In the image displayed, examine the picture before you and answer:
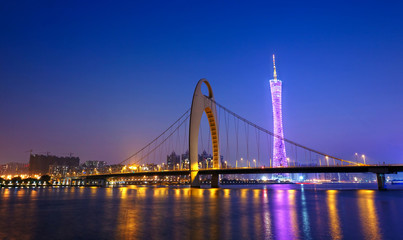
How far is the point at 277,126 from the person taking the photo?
137 meters

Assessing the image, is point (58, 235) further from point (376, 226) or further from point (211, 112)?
point (211, 112)

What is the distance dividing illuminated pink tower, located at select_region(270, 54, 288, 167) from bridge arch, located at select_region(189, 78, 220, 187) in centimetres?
5711

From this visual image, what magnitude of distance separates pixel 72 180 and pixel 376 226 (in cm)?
13616

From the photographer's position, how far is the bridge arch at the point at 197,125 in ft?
223

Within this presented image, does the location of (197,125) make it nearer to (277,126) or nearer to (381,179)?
(381,179)

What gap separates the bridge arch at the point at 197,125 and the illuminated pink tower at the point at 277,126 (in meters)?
57.1

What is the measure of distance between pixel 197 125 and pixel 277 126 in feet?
246

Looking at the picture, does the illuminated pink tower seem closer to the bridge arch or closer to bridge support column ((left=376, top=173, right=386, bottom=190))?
the bridge arch

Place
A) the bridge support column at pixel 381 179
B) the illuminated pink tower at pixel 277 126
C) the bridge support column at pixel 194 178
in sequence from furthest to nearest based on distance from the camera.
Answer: the illuminated pink tower at pixel 277 126 < the bridge support column at pixel 194 178 < the bridge support column at pixel 381 179

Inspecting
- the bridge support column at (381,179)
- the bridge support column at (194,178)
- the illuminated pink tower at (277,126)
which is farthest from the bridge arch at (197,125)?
the illuminated pink tower at (277,126)

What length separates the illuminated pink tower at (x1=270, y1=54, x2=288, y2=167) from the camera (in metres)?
132

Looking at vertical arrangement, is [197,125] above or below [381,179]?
above

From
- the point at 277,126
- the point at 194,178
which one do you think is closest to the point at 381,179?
the point at 194,178

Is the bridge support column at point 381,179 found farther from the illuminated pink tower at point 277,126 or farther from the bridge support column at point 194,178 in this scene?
the illuminated pink tower at point 277,126
